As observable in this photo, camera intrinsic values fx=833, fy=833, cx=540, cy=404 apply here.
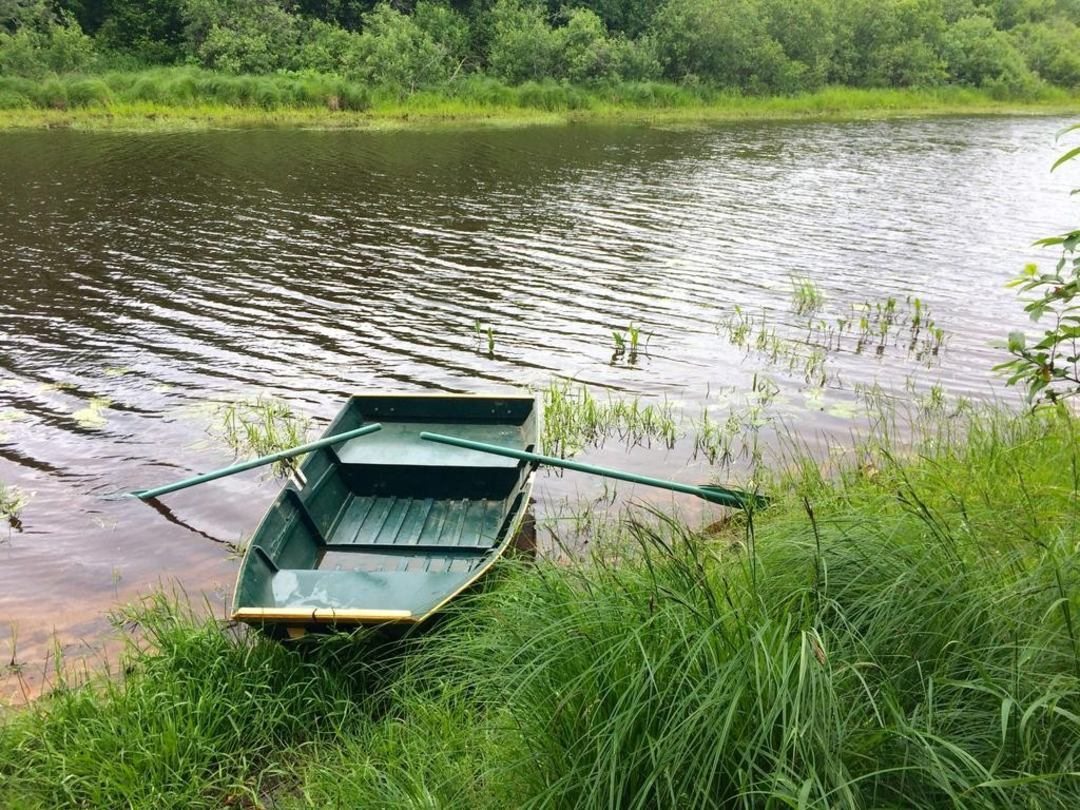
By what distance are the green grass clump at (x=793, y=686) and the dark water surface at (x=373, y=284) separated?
361 centimetres

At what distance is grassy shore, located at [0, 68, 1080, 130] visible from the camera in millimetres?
31688

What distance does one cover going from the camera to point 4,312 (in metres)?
12.2

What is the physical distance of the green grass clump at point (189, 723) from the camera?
3.91 m

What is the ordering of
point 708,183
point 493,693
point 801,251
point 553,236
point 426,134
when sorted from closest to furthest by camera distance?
point 493,693, point 801,251, point 553,236, point 708,183, point 426,134

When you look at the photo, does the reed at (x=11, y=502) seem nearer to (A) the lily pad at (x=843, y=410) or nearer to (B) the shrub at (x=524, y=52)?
(A) the lily pad at (x=843, y=410)

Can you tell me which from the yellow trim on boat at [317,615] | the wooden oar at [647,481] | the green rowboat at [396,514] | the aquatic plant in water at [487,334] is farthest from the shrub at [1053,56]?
the yellow trim on boat at [317,615]

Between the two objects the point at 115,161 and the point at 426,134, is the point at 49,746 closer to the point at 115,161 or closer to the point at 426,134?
the point at 115,161

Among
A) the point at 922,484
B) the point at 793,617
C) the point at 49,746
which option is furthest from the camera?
the point at 922,484

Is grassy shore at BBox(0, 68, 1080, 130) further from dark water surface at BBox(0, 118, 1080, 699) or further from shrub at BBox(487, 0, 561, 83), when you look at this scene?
dark water surface at BBox(0, 118, 1080, 699)

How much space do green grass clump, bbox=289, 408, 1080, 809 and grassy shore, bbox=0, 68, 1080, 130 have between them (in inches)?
1239

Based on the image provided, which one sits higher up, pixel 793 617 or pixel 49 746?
pixel 793 617

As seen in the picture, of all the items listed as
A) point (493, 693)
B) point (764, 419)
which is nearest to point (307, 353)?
point (764, 419)

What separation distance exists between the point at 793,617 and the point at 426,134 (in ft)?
99.6

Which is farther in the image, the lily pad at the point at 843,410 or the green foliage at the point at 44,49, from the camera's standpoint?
the green foliage at the point at 44,49
